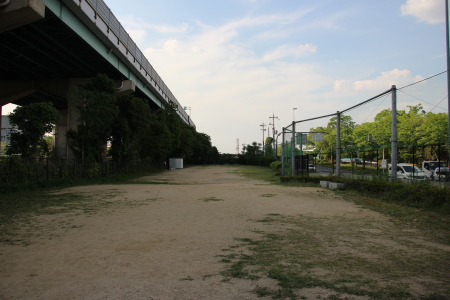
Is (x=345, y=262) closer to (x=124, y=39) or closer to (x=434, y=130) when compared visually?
(x=434, y=130)

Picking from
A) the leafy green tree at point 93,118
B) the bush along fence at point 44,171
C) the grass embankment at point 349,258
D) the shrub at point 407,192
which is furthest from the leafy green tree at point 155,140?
the grass embankment at point 349,258

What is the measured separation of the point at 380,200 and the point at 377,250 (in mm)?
6790

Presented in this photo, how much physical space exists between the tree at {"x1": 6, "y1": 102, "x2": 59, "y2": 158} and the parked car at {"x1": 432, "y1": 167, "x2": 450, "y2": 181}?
1931 centimetres

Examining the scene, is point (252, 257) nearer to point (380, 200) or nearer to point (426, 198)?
point (426, 198)

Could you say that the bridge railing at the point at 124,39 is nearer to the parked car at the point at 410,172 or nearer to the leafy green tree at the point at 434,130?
the leafy green tree at the point at 434,130

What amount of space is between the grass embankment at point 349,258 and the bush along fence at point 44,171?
494 inches

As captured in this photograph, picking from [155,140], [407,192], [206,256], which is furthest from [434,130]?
[155,140]

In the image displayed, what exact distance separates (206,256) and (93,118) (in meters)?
20.5

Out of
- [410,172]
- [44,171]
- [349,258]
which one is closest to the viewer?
[349,258]

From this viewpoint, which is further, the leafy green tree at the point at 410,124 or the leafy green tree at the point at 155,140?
the leafy green tree at the point at 155,140

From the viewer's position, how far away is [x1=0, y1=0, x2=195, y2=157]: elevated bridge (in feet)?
58.8

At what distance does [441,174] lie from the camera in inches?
456

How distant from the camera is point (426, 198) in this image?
1013 centimetres

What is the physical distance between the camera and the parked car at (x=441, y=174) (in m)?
11.2
